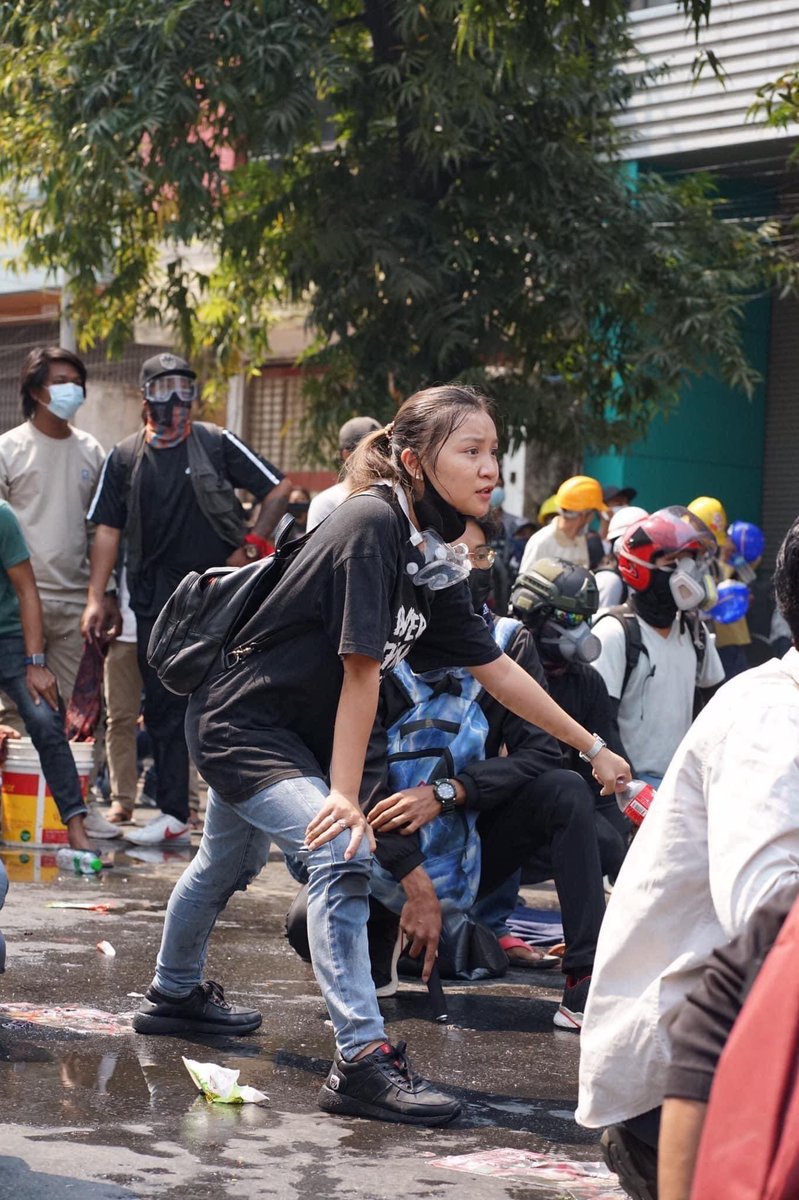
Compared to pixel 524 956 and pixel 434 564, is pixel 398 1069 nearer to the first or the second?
pixel 434 564

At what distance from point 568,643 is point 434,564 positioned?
2046mm

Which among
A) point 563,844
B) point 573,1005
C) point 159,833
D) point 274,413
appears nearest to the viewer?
point 573,1005

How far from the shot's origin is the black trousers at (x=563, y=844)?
18.1 ft

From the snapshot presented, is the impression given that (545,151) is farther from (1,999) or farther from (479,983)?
(1,999)

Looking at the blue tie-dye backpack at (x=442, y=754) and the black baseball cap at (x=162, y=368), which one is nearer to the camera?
the blue tie-dye backpack at (x=442, y=754)

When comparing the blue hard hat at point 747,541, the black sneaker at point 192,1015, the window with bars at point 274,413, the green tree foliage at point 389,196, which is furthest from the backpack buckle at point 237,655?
the window with bars at point 274,413

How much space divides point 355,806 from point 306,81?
8.39 metres

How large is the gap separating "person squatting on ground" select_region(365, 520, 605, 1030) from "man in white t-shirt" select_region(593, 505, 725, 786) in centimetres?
90

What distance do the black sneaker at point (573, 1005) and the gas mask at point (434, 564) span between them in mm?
1506

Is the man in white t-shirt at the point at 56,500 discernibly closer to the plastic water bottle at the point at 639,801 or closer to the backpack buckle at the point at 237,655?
the backpack buckle at the point at 237,655

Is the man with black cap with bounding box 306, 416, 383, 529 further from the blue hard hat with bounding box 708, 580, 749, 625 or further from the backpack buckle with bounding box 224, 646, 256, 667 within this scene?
the blue hard hat with bounding box 708, 580, 749, 625

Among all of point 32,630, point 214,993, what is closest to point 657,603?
point 32,630

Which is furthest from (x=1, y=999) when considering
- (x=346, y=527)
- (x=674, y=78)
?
(x=674, y=78)

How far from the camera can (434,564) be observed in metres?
4.67
